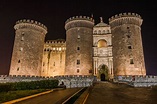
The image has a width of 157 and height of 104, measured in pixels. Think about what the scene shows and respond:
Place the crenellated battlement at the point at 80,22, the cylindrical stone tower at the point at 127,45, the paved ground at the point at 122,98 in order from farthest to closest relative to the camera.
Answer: the crenellated battlement at the point at 80,22 < the cylindrical stone tower at the point at 127,45 < the paved ground at the point at 122,98

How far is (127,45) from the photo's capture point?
32.5 m

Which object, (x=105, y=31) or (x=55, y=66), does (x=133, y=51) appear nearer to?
(x=105, y=31)

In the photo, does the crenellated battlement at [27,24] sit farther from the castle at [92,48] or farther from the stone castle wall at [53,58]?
the stone castle wall at [53,58]

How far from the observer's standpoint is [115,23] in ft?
115

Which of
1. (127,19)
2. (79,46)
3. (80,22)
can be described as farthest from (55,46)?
(127,19)

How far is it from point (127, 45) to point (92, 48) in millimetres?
8637

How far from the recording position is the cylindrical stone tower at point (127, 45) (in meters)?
31.1

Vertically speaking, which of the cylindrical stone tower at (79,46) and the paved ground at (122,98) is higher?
the cylindrical stone tower at (79,46)

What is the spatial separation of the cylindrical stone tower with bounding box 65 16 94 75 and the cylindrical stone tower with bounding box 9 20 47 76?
8276 millimetres

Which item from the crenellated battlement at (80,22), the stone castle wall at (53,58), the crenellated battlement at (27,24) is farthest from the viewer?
the stone castle wall at (53,58)

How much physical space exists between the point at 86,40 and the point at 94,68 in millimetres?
7439

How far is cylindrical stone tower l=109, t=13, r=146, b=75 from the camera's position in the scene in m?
31.1

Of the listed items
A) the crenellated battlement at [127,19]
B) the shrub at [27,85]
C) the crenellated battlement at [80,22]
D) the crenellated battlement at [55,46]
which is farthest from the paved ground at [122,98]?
the crenellated battlement at [55,46]

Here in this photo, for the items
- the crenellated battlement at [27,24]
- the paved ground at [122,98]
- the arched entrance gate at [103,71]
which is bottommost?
the paved ground at [122,98]
